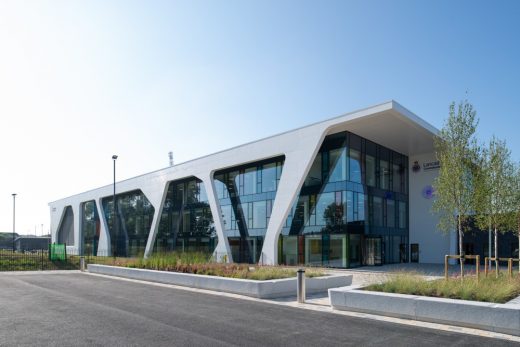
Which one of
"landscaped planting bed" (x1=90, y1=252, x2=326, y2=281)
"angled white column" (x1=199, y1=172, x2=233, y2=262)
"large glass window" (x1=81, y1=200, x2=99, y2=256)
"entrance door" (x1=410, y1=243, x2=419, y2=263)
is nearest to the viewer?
"landscaped planting bed" (x1=90, y1=252, x2=326, y2=281)

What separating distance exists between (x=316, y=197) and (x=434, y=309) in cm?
1910

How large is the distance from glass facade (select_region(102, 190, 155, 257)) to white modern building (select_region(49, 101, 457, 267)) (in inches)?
124

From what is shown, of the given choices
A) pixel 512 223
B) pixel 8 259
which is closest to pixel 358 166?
pixel 512 223

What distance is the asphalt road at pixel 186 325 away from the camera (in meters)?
8.05

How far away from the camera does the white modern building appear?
91.5 feet

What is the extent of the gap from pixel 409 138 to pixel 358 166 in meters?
4.43

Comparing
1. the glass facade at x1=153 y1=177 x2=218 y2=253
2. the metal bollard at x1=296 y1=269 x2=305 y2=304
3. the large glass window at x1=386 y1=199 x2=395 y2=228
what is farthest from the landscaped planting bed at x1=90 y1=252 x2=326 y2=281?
the large glass window at x1=386 y1=199 x2=395 y2=228

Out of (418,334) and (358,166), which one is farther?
(358,166)

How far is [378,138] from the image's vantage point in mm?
30688

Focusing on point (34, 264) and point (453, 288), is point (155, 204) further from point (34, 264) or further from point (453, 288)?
point (453, 288)

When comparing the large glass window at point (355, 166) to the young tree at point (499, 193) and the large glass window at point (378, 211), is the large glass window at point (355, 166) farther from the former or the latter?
the young tree at point (499, 193)

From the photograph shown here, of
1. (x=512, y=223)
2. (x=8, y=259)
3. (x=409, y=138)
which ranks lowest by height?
(x=8, y=259)

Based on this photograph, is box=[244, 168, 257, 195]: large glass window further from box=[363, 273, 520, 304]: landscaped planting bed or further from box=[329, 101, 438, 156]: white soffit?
box=[363, 273, 520, 304]: landscaped planting bed

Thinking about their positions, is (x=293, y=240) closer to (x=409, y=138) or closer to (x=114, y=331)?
(x=409, y=138)
